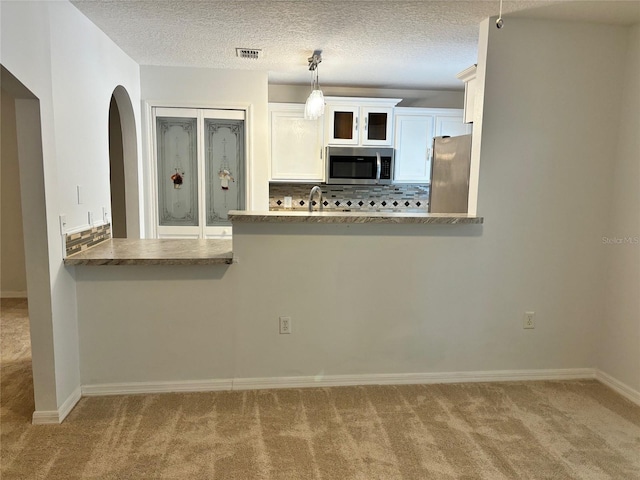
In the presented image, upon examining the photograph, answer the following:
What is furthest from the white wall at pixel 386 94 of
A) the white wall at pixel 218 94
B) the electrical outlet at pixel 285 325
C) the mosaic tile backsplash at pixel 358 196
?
the electrical outlet at pixel 285 325

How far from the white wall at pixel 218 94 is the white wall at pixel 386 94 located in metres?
0.62

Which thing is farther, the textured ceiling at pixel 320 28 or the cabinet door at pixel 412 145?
the cabinet door at pixel 412 145

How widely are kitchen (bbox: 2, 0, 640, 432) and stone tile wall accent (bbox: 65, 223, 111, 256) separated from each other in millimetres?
142

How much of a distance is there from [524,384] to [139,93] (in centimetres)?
403

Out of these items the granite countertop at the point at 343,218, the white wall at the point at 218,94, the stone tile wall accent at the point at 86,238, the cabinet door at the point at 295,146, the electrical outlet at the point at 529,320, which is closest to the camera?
the stone tile wall accent at the point at 86,238

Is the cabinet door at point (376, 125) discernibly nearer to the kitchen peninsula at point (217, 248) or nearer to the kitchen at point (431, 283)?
the kitchen at point (431, 283)

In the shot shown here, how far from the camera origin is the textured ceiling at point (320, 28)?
8.07 feet

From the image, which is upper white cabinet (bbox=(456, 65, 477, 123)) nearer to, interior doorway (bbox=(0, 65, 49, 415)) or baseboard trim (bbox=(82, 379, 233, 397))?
baseboard trim (bbox=(82, 379, 233, 397))

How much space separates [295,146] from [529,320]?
9.25 ft

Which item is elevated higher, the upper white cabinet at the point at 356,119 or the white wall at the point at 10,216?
the upper white cabinet at the point at 356,119

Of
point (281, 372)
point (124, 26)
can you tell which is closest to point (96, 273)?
point (281, 372)

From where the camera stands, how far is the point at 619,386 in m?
2.79

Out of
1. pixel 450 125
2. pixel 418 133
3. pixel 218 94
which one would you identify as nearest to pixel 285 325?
pixel 218 94

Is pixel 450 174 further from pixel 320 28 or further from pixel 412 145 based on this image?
pixel 412 145
